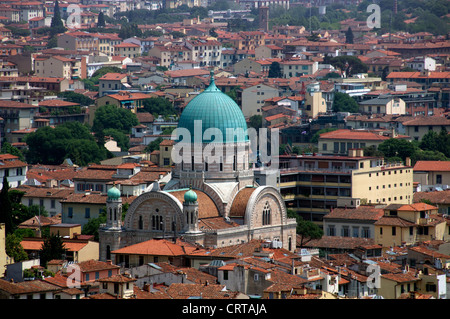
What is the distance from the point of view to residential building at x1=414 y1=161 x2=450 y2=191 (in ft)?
258

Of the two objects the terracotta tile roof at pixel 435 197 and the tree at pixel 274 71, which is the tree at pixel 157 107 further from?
the terracotta tile roof at pixel 435 197

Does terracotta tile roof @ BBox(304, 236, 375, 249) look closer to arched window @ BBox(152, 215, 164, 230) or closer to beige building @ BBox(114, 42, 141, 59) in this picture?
arched window @ BBox(152, 215, 164, 230)

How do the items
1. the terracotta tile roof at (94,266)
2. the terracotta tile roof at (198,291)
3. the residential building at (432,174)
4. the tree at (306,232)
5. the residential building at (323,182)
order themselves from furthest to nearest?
1. the residential building at (432,174)
2. the residential building at (323,182)
3. the tree at (306,232)
4. the terracotta tile roof at (94,266)
5. the terracotta tile roof at (198,291)

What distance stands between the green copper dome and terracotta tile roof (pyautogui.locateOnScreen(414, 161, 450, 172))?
2388 centimetres

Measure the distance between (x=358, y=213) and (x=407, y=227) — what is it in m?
4.39

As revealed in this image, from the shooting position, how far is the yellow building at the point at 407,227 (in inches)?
2307

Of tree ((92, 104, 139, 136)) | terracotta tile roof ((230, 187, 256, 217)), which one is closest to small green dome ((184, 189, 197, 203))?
terracotta tile roof ((230, 187, 256, 217))

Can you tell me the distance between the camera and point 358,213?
62.7m

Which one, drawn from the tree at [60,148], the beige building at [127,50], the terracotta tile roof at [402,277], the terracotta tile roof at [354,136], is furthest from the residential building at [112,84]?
the terracotta tile roof at [402,277]

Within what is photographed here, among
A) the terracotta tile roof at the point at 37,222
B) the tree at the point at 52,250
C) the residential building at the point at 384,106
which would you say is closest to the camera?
the tree at the point at 52,250

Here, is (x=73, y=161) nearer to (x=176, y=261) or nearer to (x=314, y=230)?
(x=314, y=230)

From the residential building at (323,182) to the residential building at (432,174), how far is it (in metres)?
8.02
